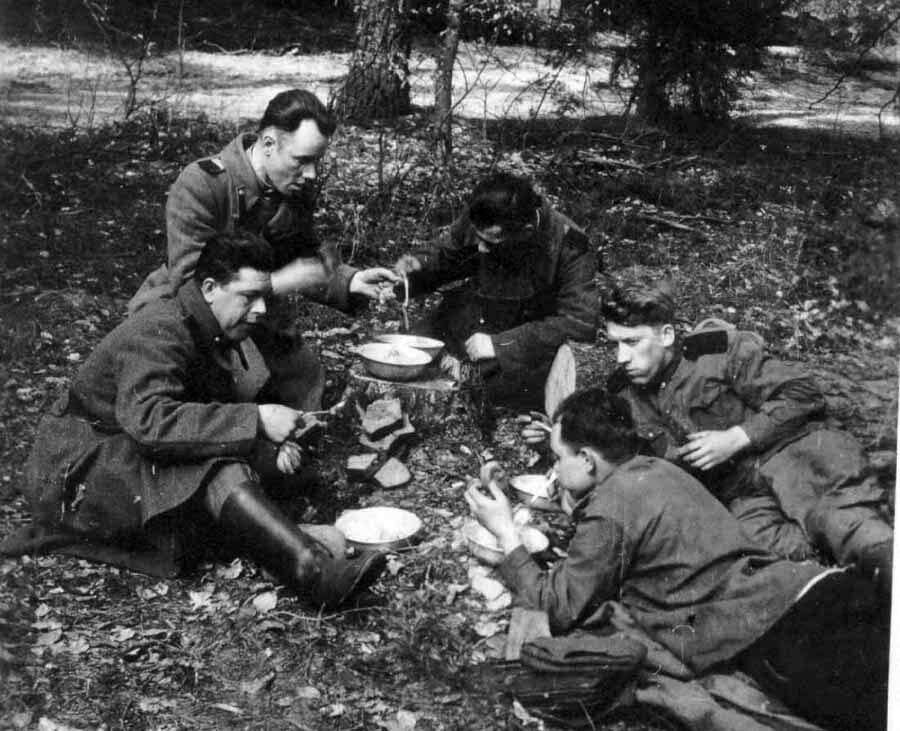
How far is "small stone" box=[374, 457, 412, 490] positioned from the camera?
4.66m

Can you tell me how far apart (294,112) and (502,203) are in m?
1.21

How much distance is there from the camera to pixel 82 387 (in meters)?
3.86

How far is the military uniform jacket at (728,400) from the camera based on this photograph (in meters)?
4.10

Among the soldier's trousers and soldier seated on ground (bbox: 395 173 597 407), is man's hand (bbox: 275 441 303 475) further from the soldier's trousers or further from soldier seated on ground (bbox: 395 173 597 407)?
the soldier's trousers

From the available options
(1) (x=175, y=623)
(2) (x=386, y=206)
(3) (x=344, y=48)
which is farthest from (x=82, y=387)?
(3) (x=344, y=48)

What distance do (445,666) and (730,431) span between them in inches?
67.2

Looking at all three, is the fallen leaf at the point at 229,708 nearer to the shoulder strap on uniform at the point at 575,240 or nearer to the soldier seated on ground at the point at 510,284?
the soldier seated on ground at the point at 510,284

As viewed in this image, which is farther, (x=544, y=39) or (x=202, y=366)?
→ (x=544, y=39)

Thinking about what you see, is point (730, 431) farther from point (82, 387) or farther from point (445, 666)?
point (82, 387)

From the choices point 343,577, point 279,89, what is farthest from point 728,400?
point 279,89

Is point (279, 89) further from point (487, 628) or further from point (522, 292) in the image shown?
point (487, 628)

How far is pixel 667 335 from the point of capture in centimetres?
430

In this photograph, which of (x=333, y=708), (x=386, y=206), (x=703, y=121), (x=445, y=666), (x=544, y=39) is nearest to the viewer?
(x=333, y=708)

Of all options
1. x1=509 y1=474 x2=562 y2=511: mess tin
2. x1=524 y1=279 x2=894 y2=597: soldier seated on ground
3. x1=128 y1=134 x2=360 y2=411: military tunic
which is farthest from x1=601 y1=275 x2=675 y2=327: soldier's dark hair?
x1=128 y1=134 x2=360 y2=411: military tunic
